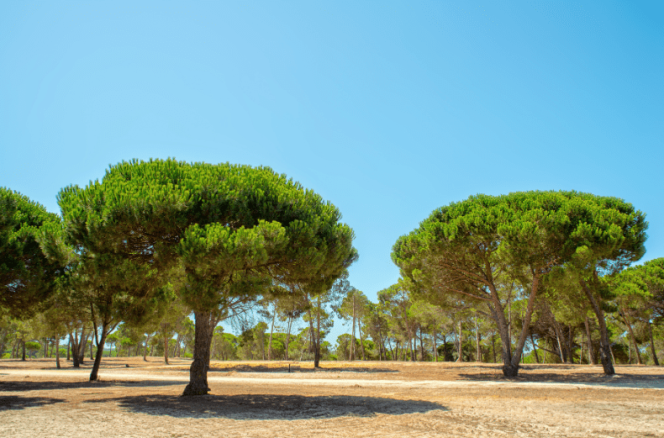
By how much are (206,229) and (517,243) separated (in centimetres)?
1539

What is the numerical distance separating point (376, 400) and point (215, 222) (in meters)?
7.71

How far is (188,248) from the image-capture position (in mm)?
10500

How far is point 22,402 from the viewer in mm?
11570

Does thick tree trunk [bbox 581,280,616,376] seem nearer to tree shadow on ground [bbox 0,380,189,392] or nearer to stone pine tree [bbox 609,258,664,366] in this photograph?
stone pine tree [bbox 609,258,664,366]

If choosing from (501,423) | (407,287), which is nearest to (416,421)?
(501,423)

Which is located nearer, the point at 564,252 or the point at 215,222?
the point at 215,222

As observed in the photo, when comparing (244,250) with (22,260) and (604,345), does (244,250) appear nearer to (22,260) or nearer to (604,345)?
(22,260)

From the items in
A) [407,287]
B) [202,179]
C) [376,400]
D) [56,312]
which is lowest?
[376,400]

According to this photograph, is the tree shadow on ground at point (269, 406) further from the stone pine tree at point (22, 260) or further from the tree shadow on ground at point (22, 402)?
the stone pine tree at point (22, 260)

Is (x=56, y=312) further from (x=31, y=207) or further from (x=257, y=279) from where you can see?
(x=257, y=279)

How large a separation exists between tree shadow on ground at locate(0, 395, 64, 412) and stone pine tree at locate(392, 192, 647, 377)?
18405 mm

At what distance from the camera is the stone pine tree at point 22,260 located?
13812 mm

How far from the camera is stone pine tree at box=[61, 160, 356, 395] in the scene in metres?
10.6

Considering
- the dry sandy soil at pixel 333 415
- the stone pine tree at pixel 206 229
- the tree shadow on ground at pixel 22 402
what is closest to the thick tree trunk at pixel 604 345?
the dry sandy soil at pixel 333 415
